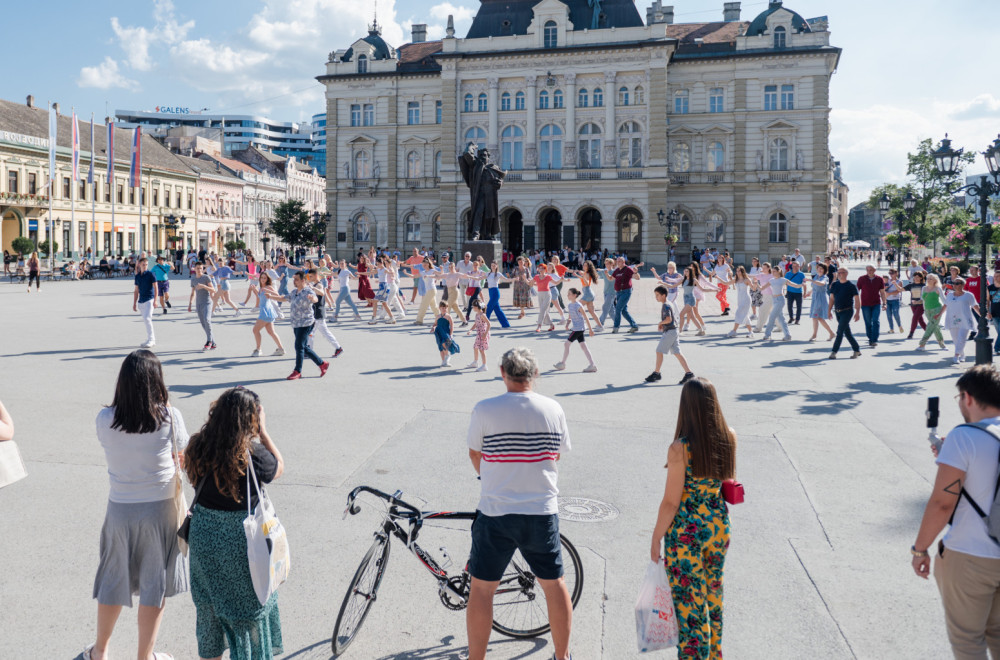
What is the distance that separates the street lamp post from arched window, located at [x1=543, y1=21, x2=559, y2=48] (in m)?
43.2

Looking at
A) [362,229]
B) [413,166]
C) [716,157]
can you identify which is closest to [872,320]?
[716,157]

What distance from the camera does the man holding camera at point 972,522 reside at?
3721 mm

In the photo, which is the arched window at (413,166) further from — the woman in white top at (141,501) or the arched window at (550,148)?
the woman in white top at (141,501)

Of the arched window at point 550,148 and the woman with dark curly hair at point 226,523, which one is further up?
the arched window at point 550,148

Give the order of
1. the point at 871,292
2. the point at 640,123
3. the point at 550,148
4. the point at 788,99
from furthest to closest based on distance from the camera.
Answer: the point at 550,148
the point at 788,99
the point at 640,123
the point at 871,292

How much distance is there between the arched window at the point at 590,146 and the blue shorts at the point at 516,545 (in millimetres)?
56165

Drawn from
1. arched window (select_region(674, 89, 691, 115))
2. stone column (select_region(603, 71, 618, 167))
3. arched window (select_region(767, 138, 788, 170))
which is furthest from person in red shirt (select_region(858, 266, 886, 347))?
arched window (select_region(674, 89, 691, 115))

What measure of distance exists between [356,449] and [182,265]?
53.1 metres

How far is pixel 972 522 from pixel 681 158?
194 feet

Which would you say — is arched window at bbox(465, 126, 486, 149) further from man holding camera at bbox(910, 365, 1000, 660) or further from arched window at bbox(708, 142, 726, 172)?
man holding camera at bbox(910, 365, 1000, 660)

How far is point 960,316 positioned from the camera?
15.1 m

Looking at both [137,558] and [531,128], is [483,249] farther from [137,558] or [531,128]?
[531,128]

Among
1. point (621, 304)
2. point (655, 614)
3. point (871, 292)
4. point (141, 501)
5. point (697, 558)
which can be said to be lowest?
point (655, 614)

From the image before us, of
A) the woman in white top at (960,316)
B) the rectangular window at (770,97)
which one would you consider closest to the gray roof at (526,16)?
the rectangular window at (770,97)
